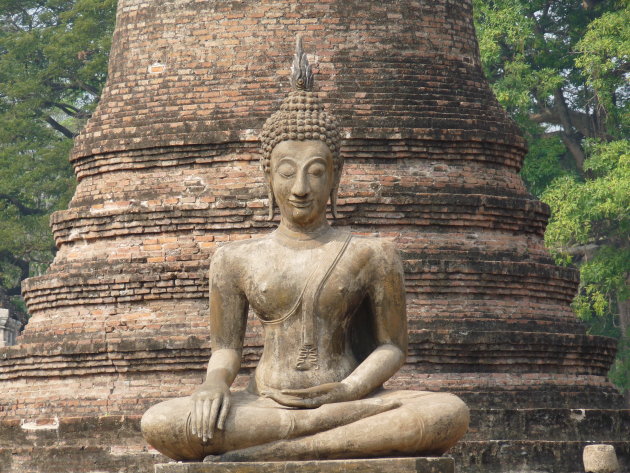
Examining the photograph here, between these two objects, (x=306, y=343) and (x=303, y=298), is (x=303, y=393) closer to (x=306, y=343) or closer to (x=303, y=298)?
(x=306, y=343)

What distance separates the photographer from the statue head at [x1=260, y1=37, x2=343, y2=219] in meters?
7.80

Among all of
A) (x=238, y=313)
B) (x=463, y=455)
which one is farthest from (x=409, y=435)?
(x=463, y=455)

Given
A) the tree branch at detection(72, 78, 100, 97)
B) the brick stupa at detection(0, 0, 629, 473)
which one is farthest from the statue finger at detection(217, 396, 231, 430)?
the tree branch at detection(72, 78, 100, 97)

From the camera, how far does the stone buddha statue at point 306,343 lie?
7.26m

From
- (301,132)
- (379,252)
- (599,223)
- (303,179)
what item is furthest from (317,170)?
(599,223)

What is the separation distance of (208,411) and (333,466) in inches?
25.6

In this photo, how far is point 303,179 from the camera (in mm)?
7723

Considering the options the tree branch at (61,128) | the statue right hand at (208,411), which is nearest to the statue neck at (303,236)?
the statue right hand at (208,411)

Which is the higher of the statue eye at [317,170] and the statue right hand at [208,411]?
the statue eye at [317,170]

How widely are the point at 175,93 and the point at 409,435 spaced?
6.79m

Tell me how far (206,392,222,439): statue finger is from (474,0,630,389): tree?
511 inches

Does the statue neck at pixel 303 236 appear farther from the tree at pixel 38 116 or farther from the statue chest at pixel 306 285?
the tree at pixel 38 116

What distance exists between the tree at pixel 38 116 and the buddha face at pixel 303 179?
1773 centimetres

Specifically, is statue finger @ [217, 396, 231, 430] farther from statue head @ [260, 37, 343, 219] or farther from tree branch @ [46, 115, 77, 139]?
tree branch @ [46, 115, 77, 139]
